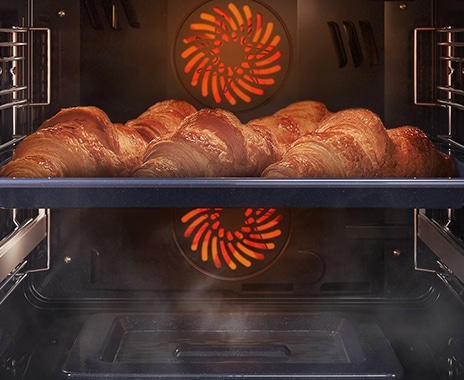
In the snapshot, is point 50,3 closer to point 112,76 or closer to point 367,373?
point 112,76

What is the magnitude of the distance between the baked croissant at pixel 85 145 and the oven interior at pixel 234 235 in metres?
0.11

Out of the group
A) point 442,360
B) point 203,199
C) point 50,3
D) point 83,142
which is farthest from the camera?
point 50,3

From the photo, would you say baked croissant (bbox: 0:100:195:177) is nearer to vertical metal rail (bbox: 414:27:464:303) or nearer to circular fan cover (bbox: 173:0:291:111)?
circular fan cover (bbox: 173:0:291:111)

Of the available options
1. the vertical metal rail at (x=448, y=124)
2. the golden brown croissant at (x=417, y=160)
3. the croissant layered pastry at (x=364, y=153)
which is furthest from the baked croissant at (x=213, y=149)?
the vertical metal rail at (x=448, y=124)

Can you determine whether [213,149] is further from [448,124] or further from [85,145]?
[448,124]

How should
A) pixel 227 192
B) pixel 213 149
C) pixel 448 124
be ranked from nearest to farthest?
1. pixel 227 192
2. pixel 213 149
3. pixel 448 124

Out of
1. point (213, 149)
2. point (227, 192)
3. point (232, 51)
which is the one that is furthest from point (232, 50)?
point (227, 192)

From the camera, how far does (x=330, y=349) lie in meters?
1.50

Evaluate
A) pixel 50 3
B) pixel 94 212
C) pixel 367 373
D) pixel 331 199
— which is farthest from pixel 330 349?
pixel 50 3

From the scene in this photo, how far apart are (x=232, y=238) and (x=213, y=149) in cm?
35

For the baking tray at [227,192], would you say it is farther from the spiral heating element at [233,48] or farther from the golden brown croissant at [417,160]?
the spiral heating element at [233,48]

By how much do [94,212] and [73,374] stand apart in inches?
14.2

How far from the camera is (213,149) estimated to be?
1323mm

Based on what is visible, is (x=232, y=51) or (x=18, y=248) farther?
(x=232, y=51)
